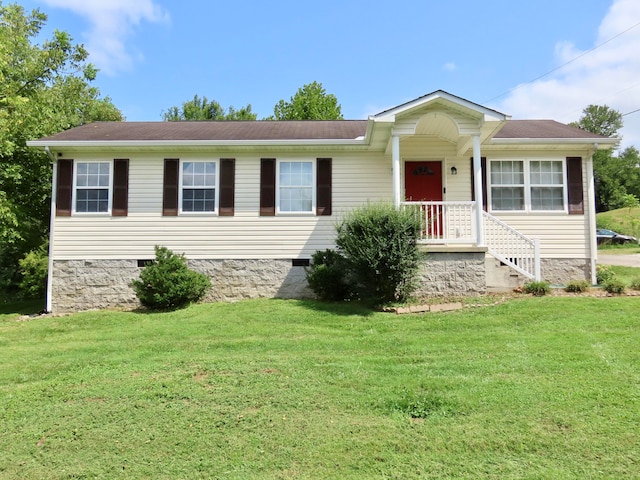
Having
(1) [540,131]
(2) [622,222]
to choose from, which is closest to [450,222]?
(1) [540,131]

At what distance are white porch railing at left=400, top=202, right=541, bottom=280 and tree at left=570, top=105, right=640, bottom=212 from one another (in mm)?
43242

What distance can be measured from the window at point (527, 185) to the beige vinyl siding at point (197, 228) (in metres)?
2.68

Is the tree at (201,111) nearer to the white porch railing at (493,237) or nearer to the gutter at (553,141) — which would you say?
the gutter at (553,141)

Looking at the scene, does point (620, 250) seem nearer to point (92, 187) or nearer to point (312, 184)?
point (312, 184)

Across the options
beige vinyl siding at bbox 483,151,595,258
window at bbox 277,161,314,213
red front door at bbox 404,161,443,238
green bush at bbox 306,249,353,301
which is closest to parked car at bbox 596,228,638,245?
beige vinyl siding at bbox 483,151,595,258

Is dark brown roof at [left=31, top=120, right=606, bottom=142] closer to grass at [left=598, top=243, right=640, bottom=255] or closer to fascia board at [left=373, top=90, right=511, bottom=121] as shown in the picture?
fascia board at [left=373, top=90, right=511, bottom=121]

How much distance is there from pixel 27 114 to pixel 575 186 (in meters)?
14.0

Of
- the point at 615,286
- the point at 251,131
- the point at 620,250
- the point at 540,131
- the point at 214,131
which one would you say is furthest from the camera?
the point at 620,250

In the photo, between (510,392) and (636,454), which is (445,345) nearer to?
(510,392)

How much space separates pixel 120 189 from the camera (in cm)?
974

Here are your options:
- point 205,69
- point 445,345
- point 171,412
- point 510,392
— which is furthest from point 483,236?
point 205,69

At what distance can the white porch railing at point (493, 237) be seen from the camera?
856 cm

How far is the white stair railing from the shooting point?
864 centimetres

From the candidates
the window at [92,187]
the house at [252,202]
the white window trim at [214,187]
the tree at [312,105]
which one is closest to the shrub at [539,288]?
the house at [252,202]
